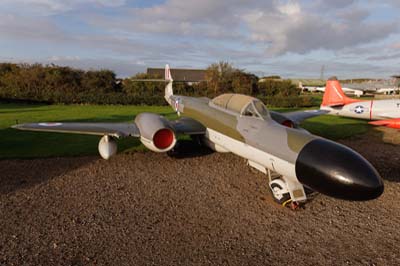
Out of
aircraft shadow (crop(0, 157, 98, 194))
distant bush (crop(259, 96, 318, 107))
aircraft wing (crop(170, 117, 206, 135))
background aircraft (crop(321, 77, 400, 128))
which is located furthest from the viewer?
distant bush (crop(259, 96, 318, 107))

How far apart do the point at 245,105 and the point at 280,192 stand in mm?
2115

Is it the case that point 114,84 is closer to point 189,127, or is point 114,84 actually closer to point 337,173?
point 189,127

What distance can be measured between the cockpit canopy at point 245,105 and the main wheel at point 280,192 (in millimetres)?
1406

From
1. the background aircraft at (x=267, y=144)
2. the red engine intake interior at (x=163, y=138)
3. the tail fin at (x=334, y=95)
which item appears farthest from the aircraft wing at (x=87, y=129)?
the tail fin at (x=334, y=95)

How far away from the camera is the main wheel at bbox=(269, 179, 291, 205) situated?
18.9 feet

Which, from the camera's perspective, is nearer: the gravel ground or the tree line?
the gravel ground

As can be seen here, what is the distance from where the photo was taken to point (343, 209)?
5.75 m

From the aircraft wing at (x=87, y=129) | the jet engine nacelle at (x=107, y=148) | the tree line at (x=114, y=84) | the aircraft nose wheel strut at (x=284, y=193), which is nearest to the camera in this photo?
the aircraft nose wheel strut at (x=284, y=193)

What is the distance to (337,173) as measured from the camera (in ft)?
14.0

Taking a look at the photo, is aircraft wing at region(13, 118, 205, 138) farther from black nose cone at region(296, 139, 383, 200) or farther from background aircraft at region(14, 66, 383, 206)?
black nose cone at region(296, 139, 383, 200)

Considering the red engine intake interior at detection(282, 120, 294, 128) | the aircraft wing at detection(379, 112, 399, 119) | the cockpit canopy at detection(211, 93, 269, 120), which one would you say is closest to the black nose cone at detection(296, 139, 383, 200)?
the cockpit canopy at detection(211, 93, 269, 120)

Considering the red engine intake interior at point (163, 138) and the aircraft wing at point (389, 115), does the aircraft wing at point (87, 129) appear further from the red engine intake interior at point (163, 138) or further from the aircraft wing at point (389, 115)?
the aircraft wing at point (389, 115)

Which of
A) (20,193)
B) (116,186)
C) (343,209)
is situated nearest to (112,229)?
(116,186)

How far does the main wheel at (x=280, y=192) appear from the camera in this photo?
5.77 metres
